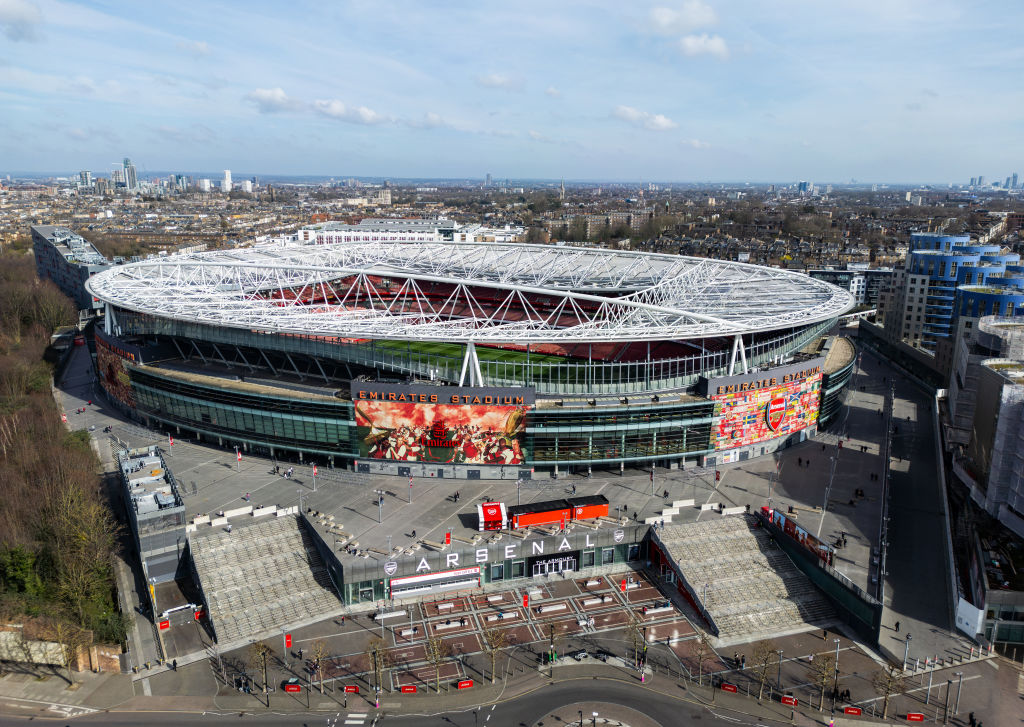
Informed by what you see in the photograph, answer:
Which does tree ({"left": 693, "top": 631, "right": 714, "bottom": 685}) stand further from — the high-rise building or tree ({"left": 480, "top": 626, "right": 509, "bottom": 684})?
the high-rise building

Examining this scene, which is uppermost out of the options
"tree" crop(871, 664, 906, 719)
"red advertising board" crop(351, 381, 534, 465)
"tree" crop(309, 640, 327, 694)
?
"red advertising board" crop(351, 381, 534, 465)

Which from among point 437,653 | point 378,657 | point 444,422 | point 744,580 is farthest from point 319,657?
point 744,580

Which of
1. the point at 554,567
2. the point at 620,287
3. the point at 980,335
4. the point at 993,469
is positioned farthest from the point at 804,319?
the point at 554,567

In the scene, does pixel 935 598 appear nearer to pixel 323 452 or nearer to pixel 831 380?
pixel 831 380

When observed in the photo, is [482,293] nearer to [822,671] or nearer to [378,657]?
[378,657]

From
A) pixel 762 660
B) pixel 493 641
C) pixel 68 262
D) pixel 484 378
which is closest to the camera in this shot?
pixel 493 641

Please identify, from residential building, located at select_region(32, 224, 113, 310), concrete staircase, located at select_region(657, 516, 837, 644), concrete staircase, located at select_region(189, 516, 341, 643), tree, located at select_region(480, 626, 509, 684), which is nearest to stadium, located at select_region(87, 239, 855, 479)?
concrete staircase, located at select_region(657, 516, 837, 644)
